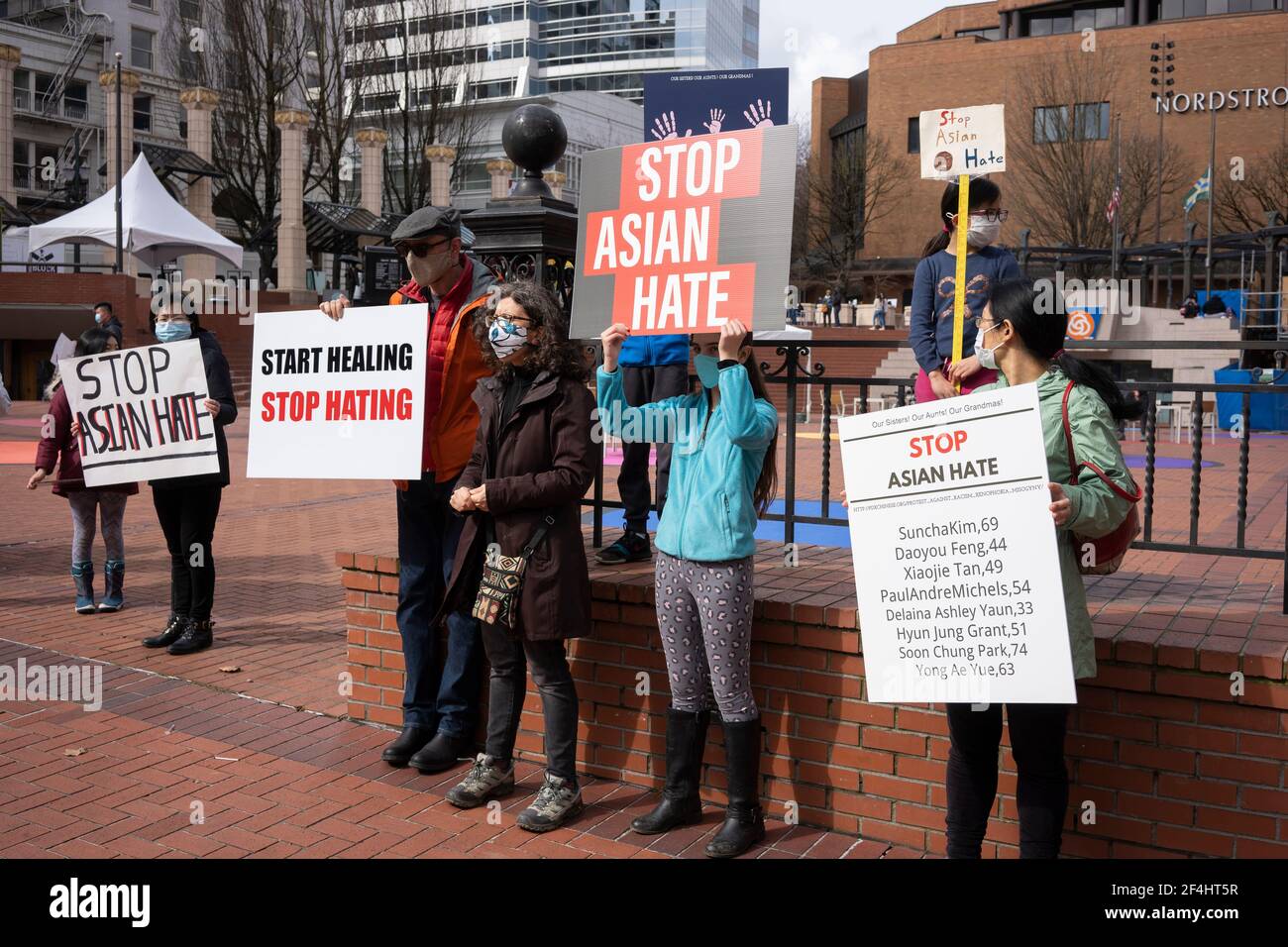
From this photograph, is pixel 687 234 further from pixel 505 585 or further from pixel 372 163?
pixel 372 163

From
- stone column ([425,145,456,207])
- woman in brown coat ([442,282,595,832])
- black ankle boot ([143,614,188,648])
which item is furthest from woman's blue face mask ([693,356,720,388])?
stone column ([425,145,456,207])

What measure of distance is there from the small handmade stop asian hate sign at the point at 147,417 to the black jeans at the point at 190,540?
31 centimetres

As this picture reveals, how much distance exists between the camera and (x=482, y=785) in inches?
180

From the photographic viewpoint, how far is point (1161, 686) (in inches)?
148

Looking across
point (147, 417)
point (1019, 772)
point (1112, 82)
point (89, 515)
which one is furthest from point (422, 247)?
point (1112, 82)

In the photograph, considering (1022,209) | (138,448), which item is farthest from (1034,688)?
(1022,209)

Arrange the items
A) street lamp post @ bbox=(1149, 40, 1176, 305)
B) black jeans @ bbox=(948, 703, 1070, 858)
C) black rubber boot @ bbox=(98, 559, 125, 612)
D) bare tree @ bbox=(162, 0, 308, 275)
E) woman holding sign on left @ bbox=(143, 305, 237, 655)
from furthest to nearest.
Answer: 1. bare tree @ bbox=(162, 0, 308, 275)
2. street lamp post @ bbox=(1149, 40, 1176, 305)
3. black rubber boot @ bbox=(98, 559, 125, 612)
4. woman holding sign on left @ bbox=(143, 305, 237, 655)
5. black jeans @ bbox=(948, 703, 1070, 858)

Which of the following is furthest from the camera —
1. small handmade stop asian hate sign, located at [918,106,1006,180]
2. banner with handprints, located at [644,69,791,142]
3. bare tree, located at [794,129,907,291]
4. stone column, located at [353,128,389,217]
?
bare tree, located at [794,129,907,291]

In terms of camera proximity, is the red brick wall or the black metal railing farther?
the black metal railing

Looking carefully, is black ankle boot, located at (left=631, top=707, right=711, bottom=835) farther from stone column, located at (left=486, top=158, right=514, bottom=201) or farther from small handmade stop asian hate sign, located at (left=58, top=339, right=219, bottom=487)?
stone column, located at (left=486, top=158, right=514, bottom=201)

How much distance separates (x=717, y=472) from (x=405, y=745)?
1.98 m

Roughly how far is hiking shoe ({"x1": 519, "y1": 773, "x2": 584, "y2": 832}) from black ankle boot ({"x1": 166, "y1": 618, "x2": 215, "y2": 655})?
3.18 metres

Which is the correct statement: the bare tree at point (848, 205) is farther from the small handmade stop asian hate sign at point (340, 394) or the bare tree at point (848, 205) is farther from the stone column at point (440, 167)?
the small handmade stop asian hate sign at point (340, 394)

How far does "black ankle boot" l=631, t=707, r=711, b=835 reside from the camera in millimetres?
4289
